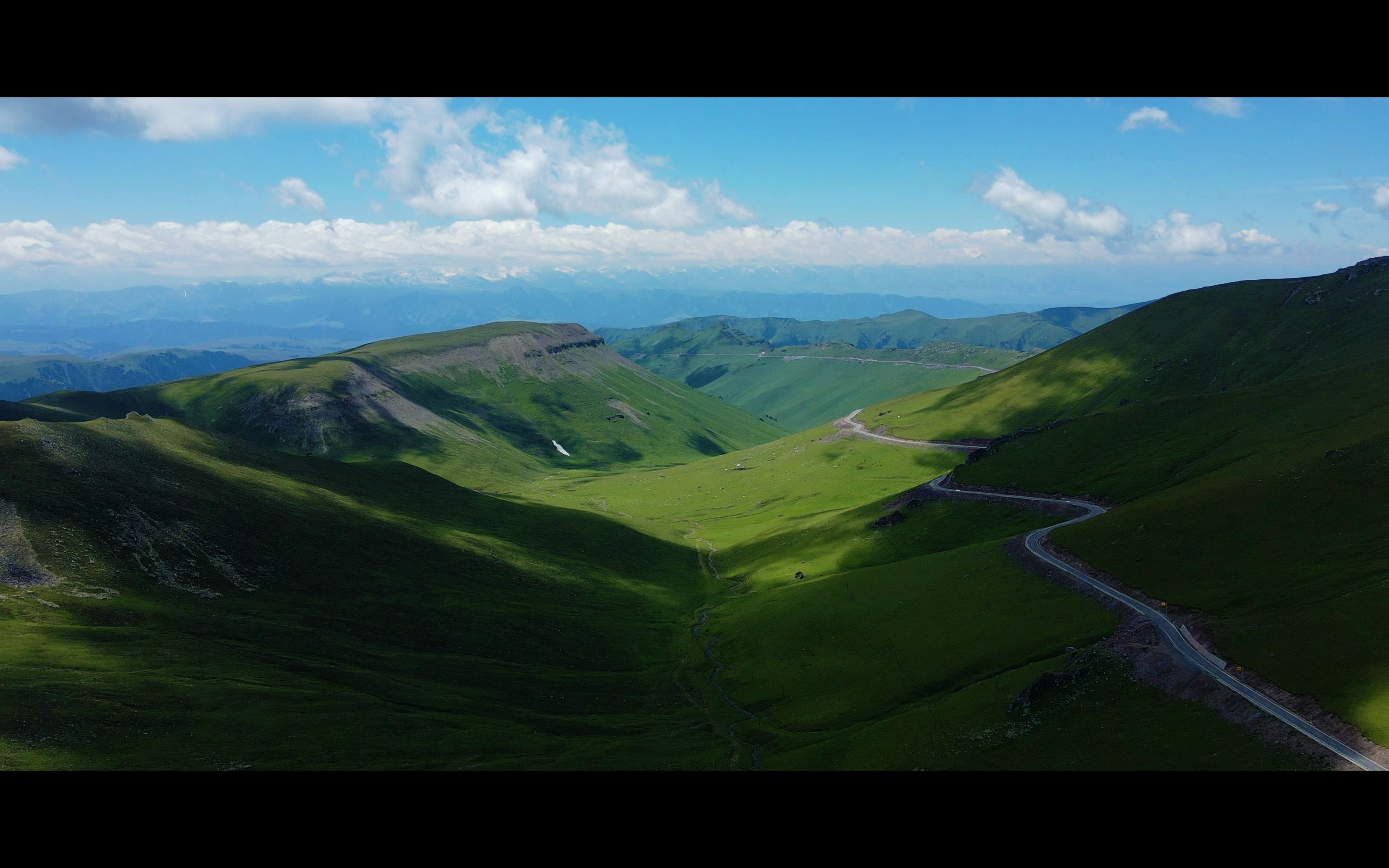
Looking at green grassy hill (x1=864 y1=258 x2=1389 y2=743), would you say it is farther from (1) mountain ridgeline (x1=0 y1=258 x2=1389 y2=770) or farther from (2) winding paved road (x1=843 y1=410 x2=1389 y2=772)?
(2) winding paved road (x1=843 y1=410 x2=1389 y2=772)

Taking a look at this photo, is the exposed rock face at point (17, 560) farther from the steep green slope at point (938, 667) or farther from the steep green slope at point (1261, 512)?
the steep green slope at point (1261, 512)

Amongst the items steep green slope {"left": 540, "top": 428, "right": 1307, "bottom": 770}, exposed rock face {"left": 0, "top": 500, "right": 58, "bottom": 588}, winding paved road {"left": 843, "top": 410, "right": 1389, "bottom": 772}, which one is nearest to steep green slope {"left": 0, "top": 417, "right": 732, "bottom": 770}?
exposed rock face {"left": 0, "top": 500, "right": 58, "bottom": 588}

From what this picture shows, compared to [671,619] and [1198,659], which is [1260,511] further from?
[671,619]

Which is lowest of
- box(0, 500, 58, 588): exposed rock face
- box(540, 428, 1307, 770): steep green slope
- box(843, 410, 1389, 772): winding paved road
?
box(540, 428, 1307, 770): steep green slope

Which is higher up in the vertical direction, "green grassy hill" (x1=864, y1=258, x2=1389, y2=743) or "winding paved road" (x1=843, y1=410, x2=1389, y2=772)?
"green grassy hill" (x1=864, y1=258, x2=1389, y2=743)

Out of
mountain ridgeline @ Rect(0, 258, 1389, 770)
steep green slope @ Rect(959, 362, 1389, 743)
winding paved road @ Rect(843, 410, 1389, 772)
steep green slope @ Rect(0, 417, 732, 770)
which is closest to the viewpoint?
winding paved road @ Rect(843, 410, 1389, 772)

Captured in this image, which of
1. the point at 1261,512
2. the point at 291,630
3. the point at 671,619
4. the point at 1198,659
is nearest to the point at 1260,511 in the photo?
the point at 1261,512
